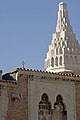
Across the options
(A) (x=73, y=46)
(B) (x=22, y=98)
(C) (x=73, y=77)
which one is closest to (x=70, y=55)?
(A) (x=73, y=46)

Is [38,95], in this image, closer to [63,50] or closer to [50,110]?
[50,110]

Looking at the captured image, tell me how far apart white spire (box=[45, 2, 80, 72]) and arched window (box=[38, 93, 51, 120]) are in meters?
11.9

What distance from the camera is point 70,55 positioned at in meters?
34.8

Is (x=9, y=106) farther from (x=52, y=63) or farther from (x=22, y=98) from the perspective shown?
(x=52, y=63)

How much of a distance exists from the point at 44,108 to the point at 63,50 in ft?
47.5

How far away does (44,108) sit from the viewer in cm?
2088

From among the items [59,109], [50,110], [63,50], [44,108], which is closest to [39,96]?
[44,108]

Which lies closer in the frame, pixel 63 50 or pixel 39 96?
pixel 39 96

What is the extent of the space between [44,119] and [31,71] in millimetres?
2457

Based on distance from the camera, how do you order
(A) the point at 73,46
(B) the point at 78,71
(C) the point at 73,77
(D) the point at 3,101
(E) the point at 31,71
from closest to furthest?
(D) the point at 3,101 < (E) the point at 31,71 < (C) the point at 73,77 < (B) the point at 78,71 < (A) the point at 73,46

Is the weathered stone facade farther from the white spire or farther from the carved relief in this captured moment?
the white spire

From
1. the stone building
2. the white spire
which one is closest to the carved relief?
the stone building

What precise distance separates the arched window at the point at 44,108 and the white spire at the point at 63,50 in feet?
39.1

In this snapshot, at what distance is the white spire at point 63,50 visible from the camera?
33.8 metres
